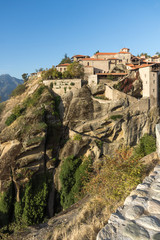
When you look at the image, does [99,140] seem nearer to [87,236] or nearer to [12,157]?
[12,157]

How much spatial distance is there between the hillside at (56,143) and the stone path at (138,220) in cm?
1770

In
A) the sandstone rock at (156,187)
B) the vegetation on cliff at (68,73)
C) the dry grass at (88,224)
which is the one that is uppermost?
the vegetation on cliff at (68,73)

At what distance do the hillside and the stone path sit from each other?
58.1 ft

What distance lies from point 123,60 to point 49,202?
124 ft

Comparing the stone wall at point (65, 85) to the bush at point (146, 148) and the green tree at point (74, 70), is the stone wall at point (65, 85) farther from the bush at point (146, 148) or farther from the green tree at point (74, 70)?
the bush at point (146, 148)

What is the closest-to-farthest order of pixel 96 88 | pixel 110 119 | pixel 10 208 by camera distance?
pixel 10 208
pixel 110 119
pixel 96 88

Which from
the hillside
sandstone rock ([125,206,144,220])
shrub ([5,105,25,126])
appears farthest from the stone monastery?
sandstone rock ([125,206,144,220])

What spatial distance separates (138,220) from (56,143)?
24.7 metres

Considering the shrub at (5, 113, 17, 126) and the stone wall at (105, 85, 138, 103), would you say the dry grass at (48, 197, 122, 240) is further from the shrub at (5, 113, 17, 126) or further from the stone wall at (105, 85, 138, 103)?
the shrub at (5, 113, 17, 126)

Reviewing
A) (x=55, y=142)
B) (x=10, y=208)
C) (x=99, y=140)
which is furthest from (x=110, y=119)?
(x=10, y=208)

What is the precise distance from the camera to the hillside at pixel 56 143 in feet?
74.6

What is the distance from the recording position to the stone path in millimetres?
→ 2981

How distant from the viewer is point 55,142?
27297 mm

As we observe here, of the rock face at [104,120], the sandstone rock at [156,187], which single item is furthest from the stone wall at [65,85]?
the sandstone rock at [156,187]
